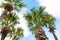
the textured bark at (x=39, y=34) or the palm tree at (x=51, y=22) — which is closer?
the textured bark at (x=39, y=34)

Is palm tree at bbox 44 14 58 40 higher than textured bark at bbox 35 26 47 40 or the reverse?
higher

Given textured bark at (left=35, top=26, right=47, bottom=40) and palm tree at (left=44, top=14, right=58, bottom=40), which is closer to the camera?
textured bark at (left=35, top=26, right=47, bottom=40)

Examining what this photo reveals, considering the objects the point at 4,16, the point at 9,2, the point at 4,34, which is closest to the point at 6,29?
the point at 4,34

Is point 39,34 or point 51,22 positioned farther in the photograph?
point 51,22

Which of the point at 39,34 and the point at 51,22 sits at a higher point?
the point at 51,22

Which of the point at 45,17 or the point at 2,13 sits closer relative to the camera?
the point at 2,13

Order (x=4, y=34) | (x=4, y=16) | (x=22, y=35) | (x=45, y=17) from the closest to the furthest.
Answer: (x=4, y=34) → (x=4, y=16) → (x=45, y=17) → (x=22, y=35)

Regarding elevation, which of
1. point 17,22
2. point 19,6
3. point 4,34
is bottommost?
point 4,34

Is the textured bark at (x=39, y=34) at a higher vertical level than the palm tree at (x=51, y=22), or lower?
lower

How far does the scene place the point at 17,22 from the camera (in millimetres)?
35406

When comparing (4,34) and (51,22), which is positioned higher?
(51,22)

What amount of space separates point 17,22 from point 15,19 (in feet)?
3.04

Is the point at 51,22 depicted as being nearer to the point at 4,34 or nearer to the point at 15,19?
the point at 15,19

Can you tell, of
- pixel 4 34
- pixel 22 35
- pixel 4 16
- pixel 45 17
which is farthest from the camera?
pixel 22 35
